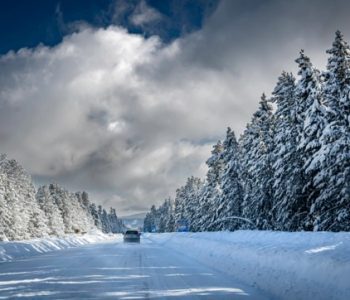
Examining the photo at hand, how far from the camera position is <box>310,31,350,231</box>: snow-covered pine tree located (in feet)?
84.1

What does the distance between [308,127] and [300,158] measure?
3.50 metres

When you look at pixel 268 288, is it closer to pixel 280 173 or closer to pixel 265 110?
pixel 280 173

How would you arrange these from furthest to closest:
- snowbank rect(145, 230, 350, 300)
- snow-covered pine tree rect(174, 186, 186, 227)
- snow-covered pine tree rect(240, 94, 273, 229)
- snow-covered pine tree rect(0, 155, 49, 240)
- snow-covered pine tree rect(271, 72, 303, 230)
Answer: snow-covered pine tree rect(174, 186, 186, 227) → snow-covered pine tree rect(0, 155, 49, 240) → snow-covered pine tree rect(240, 94, 273, 229) → snow-covered pine tree rect(271, 72, 303, 230) → snowbank rect(145, 230, 350, 300)

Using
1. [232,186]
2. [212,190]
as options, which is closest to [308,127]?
[232,186]

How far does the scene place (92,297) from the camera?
8.72 m

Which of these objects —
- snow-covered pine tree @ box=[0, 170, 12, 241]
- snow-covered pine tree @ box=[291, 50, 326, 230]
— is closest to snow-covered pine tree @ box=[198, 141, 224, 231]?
snow-covered pine tree @ box=[291, 50, 326, 230]

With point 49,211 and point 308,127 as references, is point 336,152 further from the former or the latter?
point 49,211

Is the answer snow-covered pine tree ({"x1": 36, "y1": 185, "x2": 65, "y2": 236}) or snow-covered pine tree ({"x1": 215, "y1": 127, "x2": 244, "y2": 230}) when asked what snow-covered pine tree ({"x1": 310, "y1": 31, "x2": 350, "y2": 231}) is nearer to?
snow-covered pine tree ({"x1": 215, "y1": 127, "x2": 244, "y2": 230})

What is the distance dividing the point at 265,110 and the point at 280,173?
11097 millimetres

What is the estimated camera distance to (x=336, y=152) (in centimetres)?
2570

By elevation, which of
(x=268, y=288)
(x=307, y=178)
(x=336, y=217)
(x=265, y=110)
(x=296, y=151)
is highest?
(x=265, y=110)

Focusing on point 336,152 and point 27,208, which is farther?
point 27,208

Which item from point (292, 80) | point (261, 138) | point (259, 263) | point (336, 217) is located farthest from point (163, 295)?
point (261, 138)

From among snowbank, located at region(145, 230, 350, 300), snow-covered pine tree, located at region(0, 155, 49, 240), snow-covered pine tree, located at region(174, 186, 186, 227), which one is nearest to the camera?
snowbank, located at region(145, 230, 350, 300)
